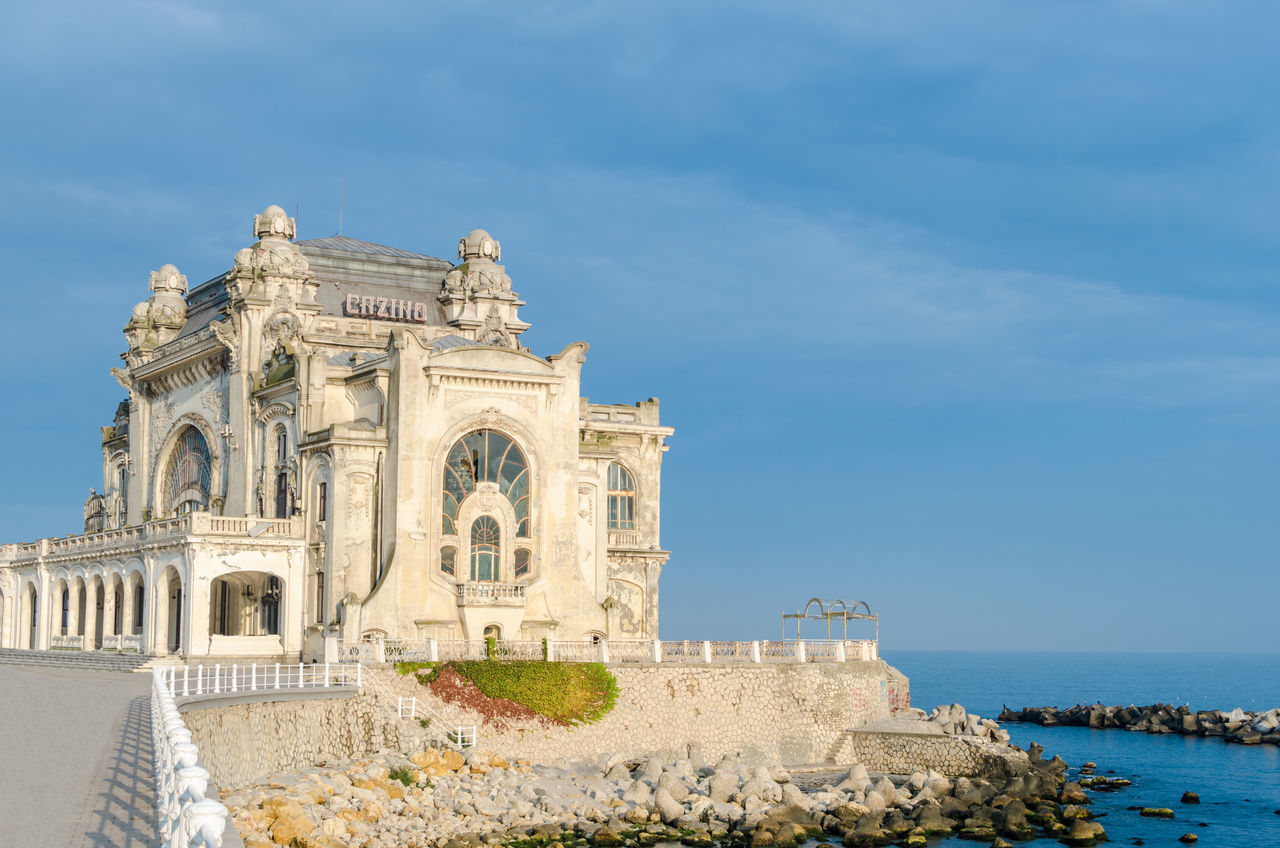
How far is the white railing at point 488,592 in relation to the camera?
51281 mm

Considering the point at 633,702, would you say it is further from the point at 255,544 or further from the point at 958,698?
the point at 958,698

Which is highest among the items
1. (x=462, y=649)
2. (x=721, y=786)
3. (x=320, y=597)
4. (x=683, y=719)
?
(x=320, y=597)

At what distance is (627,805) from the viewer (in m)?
40.3

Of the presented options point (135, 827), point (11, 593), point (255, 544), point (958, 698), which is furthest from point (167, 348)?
point (958, 698)

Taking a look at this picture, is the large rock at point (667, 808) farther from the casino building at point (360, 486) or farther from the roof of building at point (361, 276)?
the roof of building at point (361, 276)

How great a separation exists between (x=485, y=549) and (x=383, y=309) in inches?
597

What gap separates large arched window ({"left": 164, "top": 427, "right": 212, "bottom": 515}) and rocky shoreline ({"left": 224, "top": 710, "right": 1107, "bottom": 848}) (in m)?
24.6

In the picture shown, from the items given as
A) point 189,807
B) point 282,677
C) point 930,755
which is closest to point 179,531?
point 282,677

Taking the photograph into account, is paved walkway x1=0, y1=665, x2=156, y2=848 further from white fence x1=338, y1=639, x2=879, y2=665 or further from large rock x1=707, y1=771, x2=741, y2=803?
large rock x1=707, y1=771, x2=741, y2=803

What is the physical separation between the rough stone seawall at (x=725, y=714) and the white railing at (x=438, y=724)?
165 cm

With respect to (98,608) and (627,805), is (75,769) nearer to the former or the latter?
(627,805)

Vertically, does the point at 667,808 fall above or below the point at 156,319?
below

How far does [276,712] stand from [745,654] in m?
17.4

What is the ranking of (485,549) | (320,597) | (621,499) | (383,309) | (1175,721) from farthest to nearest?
1. (1175,721)
2. (621,499)
3. (383,309)
4. (485,549)
5. (320,597)
